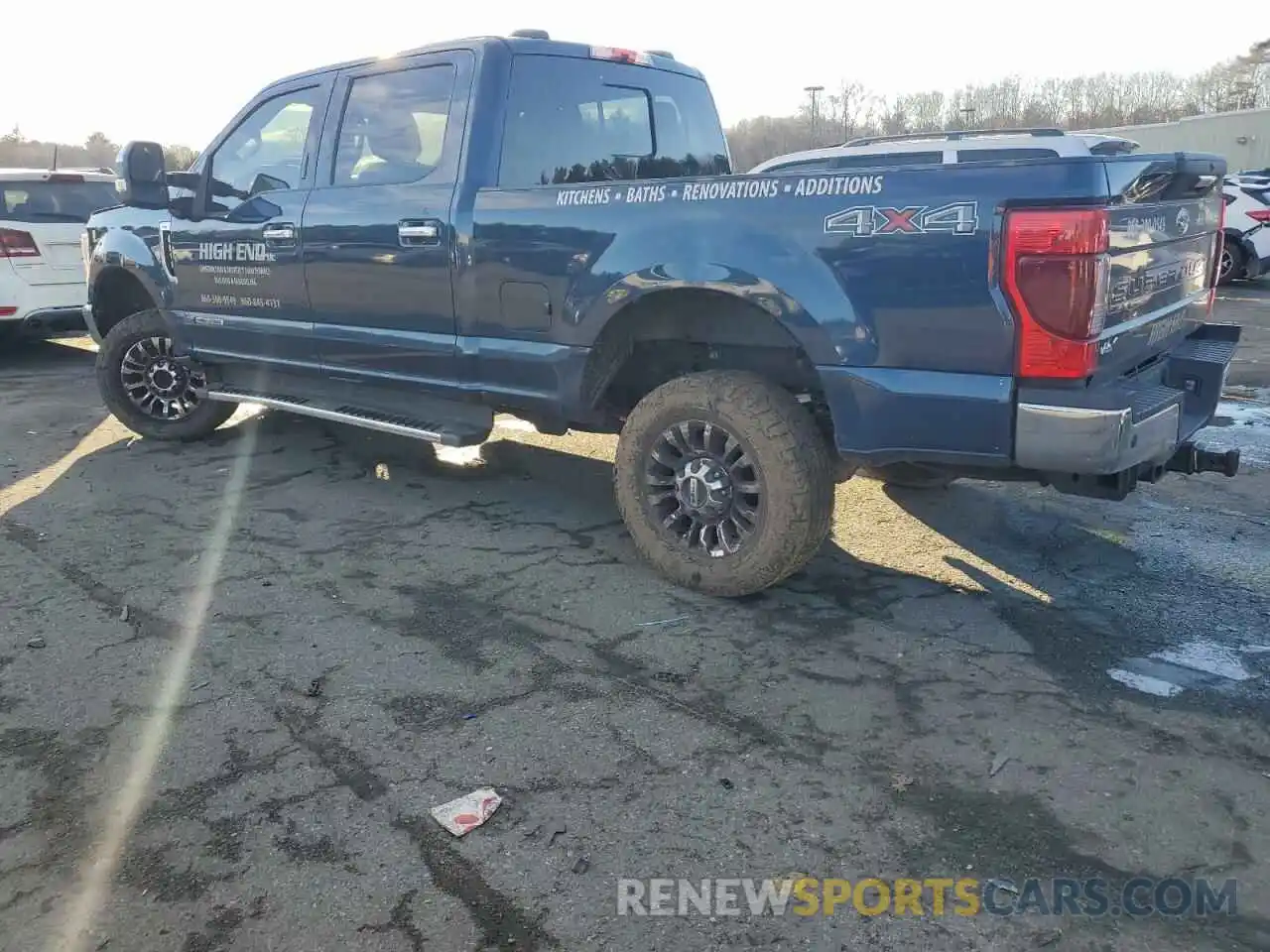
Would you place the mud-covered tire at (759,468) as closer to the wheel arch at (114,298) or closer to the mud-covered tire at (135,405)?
the mud-covered tire at (135,405)

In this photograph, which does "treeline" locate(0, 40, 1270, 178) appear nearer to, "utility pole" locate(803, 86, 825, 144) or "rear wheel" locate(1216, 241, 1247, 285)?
"utility pole" locate(803, 86, 825, 144)

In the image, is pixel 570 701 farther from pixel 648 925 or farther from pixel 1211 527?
pixel 1211 527

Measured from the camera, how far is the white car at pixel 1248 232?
14023 mm

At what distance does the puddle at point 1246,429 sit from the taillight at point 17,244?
8.82 meters

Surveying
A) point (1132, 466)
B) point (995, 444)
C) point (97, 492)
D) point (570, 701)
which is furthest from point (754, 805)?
point (97, 492)

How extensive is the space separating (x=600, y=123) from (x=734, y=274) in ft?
5.44

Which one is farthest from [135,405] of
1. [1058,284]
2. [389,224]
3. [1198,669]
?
[1198,669]

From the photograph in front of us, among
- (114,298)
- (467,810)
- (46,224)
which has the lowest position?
(467,810)

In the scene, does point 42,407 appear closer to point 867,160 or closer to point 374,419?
point 374,419

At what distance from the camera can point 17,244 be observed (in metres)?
8.41

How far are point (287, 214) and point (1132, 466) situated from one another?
3.98 m

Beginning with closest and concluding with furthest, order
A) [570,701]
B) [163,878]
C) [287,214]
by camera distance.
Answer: [163,878] < [570,701] < [287,214]

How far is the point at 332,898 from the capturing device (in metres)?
2.25

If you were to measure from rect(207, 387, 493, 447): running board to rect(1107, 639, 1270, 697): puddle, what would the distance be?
8.96 feet
